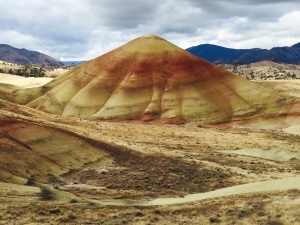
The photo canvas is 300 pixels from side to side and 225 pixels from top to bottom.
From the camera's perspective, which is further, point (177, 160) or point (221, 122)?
point (221, 122)

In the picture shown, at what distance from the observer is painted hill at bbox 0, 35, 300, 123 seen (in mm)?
91812

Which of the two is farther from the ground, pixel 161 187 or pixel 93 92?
pixel 93 92

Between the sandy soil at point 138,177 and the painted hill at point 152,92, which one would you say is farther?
the painted hill at point 152,92

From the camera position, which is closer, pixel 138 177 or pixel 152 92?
pixel 138 177

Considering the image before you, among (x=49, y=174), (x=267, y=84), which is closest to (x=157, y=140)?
(x=49, y=174)

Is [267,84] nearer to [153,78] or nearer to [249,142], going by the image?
[153,78]

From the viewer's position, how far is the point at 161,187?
3566 centimetres

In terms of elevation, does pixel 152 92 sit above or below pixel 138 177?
above

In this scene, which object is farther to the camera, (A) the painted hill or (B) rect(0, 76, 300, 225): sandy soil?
(A) the painted hill

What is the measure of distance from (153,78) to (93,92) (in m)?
16.3

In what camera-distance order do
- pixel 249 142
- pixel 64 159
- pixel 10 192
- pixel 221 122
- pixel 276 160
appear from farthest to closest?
1. pixel 221 122
2. pixel 249 142
3. pixel 276 160
4. pixel 64 159
5. pixel 10 192

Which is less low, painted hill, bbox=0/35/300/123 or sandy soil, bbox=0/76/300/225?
painted hill, bbox=0/35/300/123

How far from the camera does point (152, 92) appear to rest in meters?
98.3

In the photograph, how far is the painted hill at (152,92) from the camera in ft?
301
